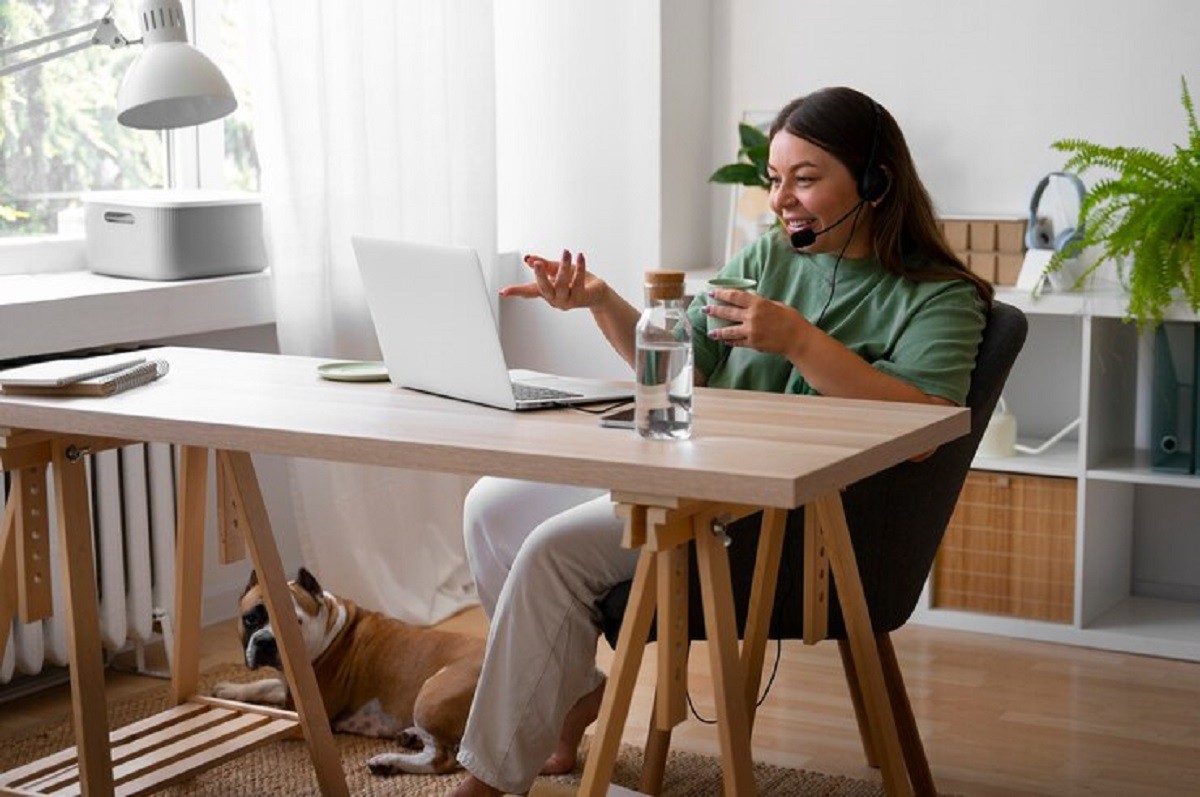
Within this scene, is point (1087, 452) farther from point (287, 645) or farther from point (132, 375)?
point (132, 375)

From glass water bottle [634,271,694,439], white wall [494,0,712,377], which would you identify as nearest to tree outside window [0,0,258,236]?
white wall [494,0,712,377]

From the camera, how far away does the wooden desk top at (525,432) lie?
6.19ft

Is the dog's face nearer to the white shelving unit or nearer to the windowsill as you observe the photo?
the windowsill

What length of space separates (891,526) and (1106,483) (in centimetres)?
135

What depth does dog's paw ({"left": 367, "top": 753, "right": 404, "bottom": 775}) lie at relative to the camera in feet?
9.42

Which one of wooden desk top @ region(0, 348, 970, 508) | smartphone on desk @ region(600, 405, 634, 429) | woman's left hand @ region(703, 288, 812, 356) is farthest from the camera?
woman's left hand @ region(703, 288, 812, 356)

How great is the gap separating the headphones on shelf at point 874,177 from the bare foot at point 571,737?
2.91 ft

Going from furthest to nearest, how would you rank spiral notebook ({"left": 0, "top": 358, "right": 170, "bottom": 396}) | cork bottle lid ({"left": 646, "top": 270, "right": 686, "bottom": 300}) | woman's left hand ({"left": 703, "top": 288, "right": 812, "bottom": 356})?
spiral notebook ({"left": 0, "top": 358, "right": 170, "bottom": 396}) → woman's left hand ({"left": 703, "top": 288, "right": 812, "bottom": 356}) → cork bottle lid ({"left": 646, "top": 270, "right": 686, "bottom": 300})

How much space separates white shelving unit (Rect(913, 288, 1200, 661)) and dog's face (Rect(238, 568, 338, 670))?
1381mm

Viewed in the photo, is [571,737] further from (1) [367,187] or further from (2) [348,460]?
(1) [367,187]

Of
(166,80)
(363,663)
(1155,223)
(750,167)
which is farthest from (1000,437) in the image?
(166,80)

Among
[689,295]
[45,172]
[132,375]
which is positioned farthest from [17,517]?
[689,295]

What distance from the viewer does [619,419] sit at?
2.19 metres

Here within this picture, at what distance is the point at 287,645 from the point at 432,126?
149 cm
